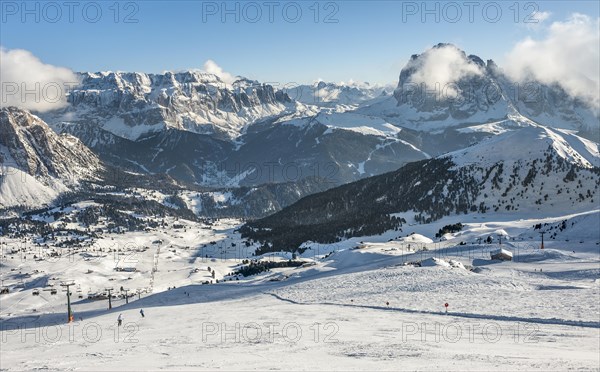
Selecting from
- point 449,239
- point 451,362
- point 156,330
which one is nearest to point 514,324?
point 451,362

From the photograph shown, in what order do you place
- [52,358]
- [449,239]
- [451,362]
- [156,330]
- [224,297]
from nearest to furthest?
[451,362] → [52,358] → [156,330] → [224,297] → [449,239]

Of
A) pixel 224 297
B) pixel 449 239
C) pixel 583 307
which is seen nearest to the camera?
pixel 583 307

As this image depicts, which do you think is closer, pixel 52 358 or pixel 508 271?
pixel 52 358

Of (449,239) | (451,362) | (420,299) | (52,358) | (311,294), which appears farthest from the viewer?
(449,239)

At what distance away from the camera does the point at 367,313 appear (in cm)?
6806

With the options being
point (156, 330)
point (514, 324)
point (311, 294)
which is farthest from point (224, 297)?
point (514, 324)

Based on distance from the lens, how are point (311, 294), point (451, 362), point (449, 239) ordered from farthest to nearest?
point (449, 239)
point (311, 294)
point (451, 362)

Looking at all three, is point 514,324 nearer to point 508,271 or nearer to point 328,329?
point 328,329

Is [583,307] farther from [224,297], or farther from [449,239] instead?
[449,239]

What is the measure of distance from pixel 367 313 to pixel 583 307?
23848 mm

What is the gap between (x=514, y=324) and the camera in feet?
180

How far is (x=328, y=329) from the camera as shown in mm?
57656

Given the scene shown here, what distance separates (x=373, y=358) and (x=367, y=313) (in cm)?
2610

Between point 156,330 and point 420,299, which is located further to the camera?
point 420,299
